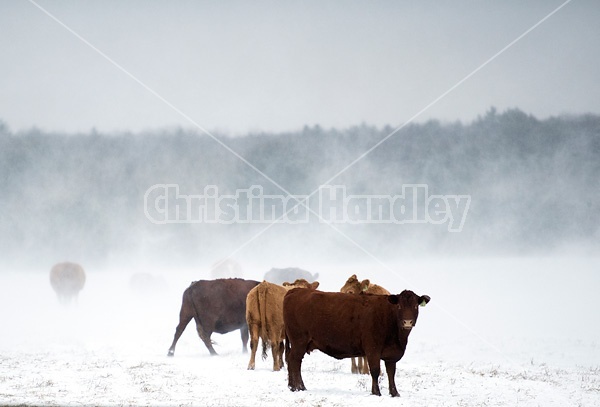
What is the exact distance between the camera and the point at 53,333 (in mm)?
28516

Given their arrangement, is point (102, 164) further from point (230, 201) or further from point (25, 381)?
point (25, 381)

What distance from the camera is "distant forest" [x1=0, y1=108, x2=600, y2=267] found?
110125 millimetres

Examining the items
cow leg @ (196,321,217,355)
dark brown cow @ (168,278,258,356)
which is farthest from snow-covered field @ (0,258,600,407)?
dark brown cow @ (168,278,258,356)

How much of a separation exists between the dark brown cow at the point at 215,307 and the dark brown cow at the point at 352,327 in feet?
22.6

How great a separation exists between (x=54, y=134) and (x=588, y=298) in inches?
4786

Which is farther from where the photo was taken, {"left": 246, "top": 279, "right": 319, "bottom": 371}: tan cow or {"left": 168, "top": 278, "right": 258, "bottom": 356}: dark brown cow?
{"left": 168, "top": 278, "right": 258, "bottom": 356}: dark brown cow

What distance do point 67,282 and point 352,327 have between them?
3769 centimetres

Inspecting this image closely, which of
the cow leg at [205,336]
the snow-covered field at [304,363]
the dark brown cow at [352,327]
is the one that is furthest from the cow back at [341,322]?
the cow leg at [205,336]

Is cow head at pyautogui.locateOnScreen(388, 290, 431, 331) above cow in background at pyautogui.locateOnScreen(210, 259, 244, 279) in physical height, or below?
below

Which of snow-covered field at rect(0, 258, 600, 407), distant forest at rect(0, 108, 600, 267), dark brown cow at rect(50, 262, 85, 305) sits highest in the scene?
distant forest at rect(0, 108, 600, 267)

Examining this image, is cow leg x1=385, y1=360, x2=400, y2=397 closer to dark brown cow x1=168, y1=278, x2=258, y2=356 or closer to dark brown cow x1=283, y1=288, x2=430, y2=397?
dark brown cow x1=283, y1=288, x2=430, y2=397

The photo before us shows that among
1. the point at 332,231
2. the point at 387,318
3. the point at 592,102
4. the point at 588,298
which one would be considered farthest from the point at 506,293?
the point at 592,102

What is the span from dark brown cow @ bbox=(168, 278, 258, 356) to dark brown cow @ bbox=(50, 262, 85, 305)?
28.9 metres

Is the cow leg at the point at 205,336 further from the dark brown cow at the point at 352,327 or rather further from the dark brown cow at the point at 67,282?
the dark brown cow at the point at 67,282
